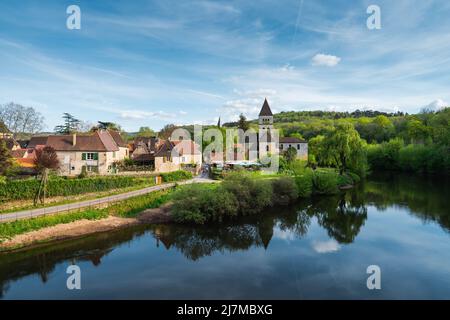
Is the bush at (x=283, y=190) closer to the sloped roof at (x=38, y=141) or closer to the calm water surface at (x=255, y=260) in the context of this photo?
the calm water surface at (x=255, y=260)

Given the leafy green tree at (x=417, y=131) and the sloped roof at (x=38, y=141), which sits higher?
the leafy green tree at (x=417, y=131)

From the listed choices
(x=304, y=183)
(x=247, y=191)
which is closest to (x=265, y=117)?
(x=304, y=183)

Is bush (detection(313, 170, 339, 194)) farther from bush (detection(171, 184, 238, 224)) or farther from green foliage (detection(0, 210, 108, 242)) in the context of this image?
green foliage (detection(0, 210, 108, 242))

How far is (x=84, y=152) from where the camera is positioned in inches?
1430

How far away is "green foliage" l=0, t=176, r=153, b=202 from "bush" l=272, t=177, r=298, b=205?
14370 millimetres

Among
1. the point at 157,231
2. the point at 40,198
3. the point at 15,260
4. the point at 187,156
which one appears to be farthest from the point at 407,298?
the point at 187,156

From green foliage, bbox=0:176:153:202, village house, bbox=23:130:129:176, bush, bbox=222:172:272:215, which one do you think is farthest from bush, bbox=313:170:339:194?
village house, bbox=23:130:129:176

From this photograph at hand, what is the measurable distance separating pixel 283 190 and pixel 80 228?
1907cm

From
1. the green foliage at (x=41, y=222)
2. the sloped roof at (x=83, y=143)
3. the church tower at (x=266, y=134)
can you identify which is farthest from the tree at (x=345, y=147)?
the green foliage at (x=41, y=222)

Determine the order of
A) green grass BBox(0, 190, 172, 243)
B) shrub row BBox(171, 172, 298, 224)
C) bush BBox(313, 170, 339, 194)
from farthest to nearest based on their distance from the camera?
bush BBox(313, 170, 339, 194) < shrub row BBox(171, 172, 298, 224) < green grass BBox(0, 190, 172, 243)

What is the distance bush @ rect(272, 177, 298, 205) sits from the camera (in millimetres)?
31359

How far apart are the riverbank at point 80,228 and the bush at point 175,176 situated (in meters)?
7.31

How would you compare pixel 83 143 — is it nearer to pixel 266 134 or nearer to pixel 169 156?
pixel 169 156

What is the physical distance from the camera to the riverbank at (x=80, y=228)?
754 inches
